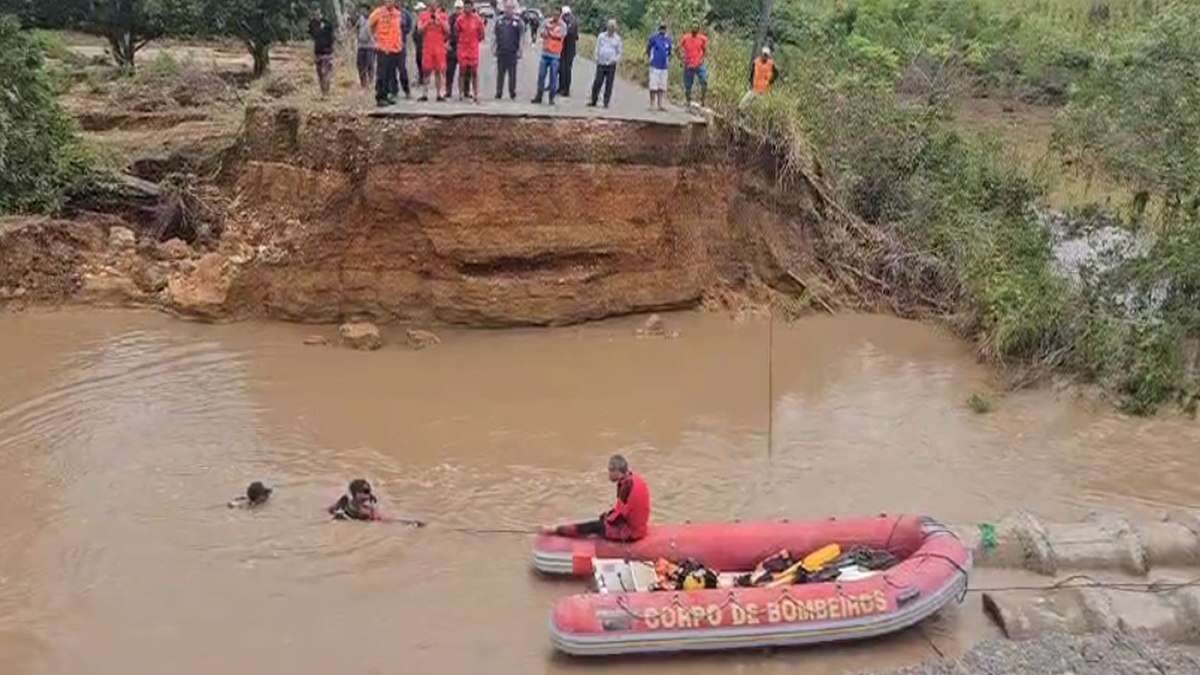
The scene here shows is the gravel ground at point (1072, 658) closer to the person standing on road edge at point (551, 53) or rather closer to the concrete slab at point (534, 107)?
the concrete slab at point (534, 107)

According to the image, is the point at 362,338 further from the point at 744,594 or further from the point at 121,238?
the point at 744,594

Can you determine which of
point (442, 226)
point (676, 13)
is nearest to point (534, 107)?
point (442, 226)

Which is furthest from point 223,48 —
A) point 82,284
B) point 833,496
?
point 833,496

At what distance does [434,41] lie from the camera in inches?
708

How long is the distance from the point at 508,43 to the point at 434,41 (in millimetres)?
1068

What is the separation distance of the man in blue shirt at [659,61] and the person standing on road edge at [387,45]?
12.4ft

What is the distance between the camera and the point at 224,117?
24422 millimetres

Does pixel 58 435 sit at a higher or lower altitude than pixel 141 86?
lower

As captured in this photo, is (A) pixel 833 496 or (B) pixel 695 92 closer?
(A) pixel 833 496

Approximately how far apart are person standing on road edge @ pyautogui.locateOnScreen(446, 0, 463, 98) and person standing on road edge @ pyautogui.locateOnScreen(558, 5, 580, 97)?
158 cm

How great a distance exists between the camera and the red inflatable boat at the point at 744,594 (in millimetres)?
10242

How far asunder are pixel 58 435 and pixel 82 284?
16.7 feet

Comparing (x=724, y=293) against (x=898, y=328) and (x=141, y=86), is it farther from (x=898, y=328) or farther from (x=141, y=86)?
(x=141, y=86)

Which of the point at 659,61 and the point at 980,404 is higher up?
the point at 659,61
